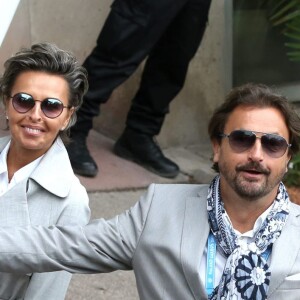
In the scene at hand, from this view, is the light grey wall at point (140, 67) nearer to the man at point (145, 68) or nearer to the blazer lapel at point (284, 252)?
the man at point (145, 68)

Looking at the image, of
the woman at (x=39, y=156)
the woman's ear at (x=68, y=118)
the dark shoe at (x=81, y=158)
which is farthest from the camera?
the dark shoe at (x=81, y=158)

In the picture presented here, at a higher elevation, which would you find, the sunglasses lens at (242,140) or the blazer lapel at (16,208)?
the sunglasses lens at (242,140)

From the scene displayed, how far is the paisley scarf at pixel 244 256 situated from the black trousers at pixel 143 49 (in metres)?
2.88

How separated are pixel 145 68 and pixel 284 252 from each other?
3.55 m

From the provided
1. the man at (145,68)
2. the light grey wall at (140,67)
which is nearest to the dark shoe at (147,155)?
the man at (145,68)

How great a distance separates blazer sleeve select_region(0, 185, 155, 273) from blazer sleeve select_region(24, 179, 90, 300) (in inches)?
3.5

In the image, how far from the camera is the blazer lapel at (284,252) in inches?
106

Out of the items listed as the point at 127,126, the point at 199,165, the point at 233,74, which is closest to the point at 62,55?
the point at 127,126

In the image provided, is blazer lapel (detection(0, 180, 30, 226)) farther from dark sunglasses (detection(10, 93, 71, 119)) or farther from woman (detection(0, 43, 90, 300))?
dark sunglasses (detection(10, 93, 71, 119))

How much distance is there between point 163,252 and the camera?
2.75 meters

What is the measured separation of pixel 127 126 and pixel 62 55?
3122 millimetres

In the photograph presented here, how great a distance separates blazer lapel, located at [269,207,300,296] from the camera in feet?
8.82

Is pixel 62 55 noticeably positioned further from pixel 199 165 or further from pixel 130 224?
pixel 199 165

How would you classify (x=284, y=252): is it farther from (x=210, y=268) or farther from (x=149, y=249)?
(x=149, y=249)
